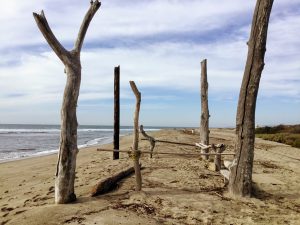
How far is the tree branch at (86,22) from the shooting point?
7387 mm

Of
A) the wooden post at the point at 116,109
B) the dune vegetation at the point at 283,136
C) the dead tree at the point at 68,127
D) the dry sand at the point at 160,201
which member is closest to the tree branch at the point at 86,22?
the dead tree at the point at 68,127

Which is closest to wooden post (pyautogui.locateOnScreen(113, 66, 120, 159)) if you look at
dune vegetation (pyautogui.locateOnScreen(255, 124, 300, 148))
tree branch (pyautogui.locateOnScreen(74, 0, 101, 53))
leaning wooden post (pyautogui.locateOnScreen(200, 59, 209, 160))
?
leaning wooden post (pyautogui.locateOnScreen(200, 59, 209, 160))

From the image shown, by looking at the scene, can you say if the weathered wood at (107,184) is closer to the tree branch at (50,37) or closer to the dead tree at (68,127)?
the dead tree at (68,127)

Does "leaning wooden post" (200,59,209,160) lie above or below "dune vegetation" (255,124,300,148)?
above

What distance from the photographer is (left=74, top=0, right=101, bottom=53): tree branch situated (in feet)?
24.2

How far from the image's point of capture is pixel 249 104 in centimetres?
831

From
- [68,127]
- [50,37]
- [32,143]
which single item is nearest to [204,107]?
[68,127]

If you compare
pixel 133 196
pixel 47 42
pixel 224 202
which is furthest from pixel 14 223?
Answer: pixel 224 202

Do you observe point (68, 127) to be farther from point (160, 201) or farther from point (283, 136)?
point (283, 136)

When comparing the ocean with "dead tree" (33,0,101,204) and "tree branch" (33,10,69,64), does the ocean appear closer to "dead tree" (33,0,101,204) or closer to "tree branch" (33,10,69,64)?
"dead tree" (33,0,101,204)

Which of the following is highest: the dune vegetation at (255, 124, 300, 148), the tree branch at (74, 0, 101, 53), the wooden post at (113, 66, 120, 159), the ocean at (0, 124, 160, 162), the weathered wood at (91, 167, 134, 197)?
the tree branch at (74, 0, 101, 53)

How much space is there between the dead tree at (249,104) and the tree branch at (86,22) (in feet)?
11.6

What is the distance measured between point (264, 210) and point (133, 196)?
2.72 m

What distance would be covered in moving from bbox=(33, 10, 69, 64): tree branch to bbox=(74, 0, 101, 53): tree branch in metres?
0.35
